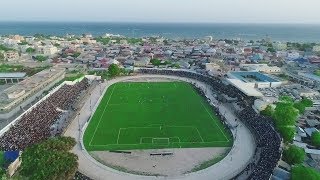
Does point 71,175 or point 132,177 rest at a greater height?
point 71,175

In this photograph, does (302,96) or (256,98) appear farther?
(302,96)

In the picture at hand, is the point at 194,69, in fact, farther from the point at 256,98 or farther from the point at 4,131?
the point at 4,131

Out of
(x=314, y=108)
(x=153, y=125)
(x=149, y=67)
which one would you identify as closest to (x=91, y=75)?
(x=149, y=67)

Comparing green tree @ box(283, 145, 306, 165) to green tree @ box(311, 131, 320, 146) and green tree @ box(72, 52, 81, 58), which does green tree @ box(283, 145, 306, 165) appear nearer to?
green tree @ box(311, 131, 320, 146)

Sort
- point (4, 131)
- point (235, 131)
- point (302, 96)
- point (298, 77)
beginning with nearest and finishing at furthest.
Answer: point (4, 131), point (235, 131), point (302, 96), point (298, 77)

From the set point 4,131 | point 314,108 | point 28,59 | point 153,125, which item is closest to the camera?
point 4,131

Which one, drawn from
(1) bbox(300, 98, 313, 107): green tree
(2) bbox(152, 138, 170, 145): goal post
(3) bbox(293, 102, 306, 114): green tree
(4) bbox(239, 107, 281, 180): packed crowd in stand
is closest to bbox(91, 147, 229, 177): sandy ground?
(2) bbox(152, 138, 170, 145): goal post
